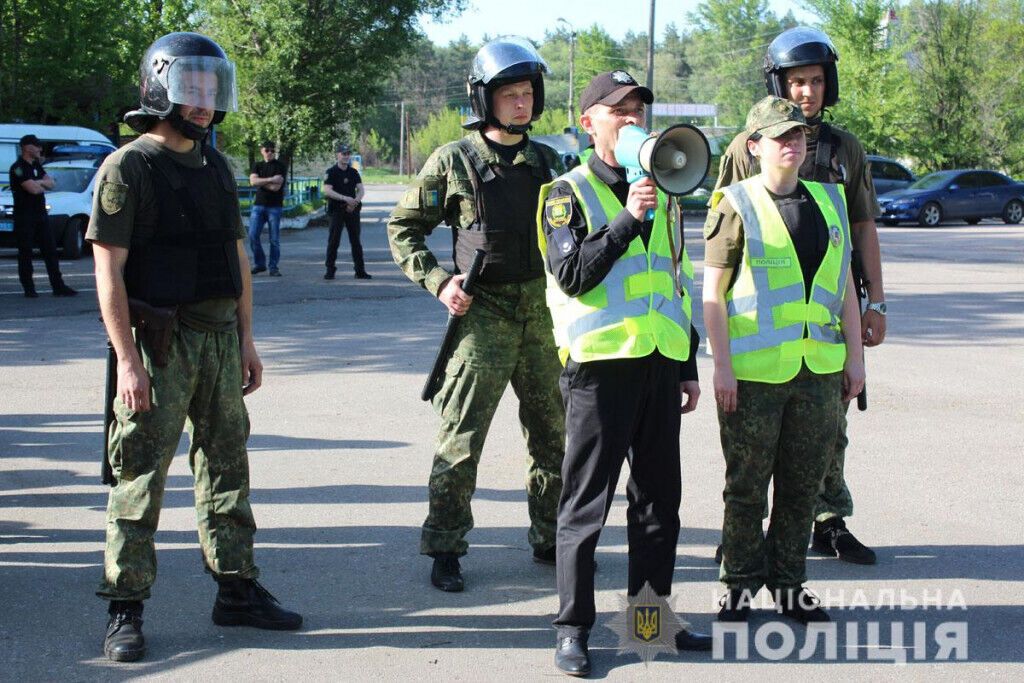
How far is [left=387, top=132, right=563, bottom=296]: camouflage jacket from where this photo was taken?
496 centimetres

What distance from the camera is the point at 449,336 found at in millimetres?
4930

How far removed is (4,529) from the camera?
226 inches

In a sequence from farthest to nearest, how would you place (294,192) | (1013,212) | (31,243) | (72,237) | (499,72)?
(294,192), (1013,212), (72,237), (31,243), (499,72)

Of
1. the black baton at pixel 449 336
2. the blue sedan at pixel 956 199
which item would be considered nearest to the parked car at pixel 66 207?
the black baton at pixel 449 336

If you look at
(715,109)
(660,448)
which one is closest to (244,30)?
(660,448)

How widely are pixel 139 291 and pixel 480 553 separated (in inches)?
79.3

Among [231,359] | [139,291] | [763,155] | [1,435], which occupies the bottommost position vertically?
[1,435]

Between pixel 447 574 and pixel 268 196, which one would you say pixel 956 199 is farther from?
pixel 447 574

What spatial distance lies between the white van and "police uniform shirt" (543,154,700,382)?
14.3 meters

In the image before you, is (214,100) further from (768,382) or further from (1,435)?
(1,435)

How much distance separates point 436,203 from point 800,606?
2.18 m

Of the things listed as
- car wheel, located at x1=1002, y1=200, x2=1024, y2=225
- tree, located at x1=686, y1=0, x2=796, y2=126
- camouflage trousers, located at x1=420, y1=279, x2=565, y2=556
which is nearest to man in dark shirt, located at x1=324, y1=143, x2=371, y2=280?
camouflage trousers, located at x1=420, y1=279, x2=565, y2=556

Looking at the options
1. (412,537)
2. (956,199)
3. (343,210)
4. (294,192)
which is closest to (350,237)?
(343,210)

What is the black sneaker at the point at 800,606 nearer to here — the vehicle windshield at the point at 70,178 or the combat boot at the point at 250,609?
the combat boot at the point at 250,609
